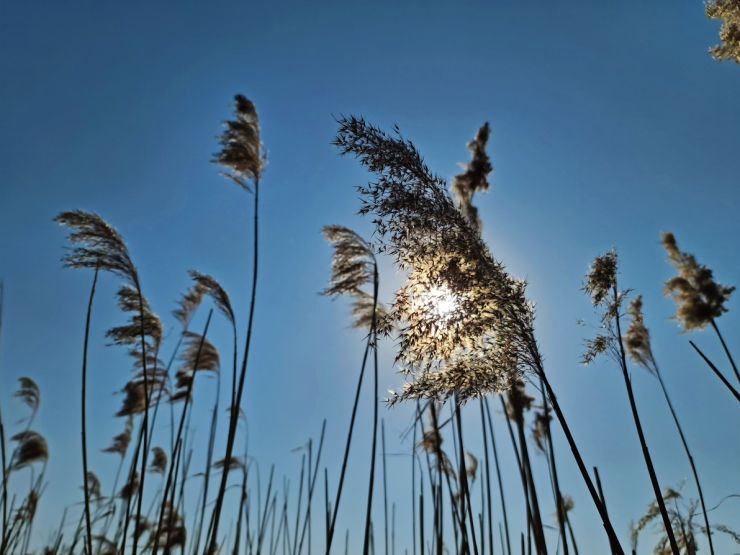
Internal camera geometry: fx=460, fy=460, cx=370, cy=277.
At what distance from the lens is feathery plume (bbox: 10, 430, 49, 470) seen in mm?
7289

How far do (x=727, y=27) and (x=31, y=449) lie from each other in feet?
32.7

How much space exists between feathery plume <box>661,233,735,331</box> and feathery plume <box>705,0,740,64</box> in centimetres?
364

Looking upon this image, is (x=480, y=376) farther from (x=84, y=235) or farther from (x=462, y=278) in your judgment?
(x=84, y=235)

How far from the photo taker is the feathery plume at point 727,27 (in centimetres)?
304

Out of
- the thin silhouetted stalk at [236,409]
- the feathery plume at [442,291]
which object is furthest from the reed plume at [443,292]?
the thin silhouetted stalk at [236,409]

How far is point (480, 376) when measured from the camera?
6.63ft

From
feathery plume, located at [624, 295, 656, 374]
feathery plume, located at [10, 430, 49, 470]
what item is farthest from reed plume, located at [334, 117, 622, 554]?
feathery plume, located at [10, 430, 49, 470]

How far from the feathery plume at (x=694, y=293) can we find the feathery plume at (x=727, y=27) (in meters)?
3.64

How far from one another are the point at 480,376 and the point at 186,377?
5.29 meters

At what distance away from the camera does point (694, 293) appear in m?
6.01

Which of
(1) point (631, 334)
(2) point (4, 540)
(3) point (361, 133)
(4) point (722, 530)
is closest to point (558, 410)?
(3) point (361, 133)

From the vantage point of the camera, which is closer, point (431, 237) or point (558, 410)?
point (558, 410)

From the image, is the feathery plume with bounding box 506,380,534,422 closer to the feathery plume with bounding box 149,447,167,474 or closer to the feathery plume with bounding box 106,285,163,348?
the feathery plume with bounding box 106,285,163,348

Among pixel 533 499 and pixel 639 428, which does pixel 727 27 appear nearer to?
pixel 639 428
